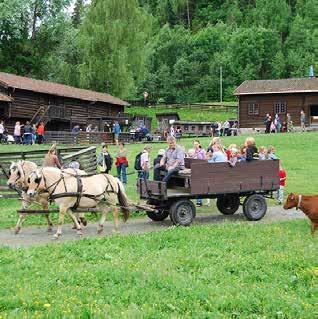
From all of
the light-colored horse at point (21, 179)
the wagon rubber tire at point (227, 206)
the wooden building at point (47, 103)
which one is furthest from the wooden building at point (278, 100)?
the light-colored horse at point (21, 179)

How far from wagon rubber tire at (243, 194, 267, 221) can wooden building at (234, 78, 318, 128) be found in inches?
1518

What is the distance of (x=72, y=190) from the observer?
47.0 feet

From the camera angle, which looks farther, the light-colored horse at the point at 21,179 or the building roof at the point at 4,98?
the building roof at the point at 4,98

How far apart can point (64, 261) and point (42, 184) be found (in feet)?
12.7

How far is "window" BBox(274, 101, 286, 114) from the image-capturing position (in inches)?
2176

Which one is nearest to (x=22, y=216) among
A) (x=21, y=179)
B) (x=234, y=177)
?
(x=21, y=179)

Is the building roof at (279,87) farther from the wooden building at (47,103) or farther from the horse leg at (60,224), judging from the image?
the horse leg at (60,224)

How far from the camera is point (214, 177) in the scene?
1573 cm

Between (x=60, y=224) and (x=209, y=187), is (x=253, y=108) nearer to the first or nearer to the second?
(x=209, y=187)

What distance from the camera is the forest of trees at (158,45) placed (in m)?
61.4

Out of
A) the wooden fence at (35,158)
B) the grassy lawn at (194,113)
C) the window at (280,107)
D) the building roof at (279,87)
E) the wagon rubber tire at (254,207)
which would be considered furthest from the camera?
the grassy lawn at (194,113)

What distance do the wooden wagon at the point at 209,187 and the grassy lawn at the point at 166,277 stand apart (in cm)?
222

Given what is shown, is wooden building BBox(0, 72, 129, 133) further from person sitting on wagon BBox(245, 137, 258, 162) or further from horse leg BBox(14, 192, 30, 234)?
person sitting on wagon BBox(245, 137, 258, 162)

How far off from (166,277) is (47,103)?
42.1 metres
